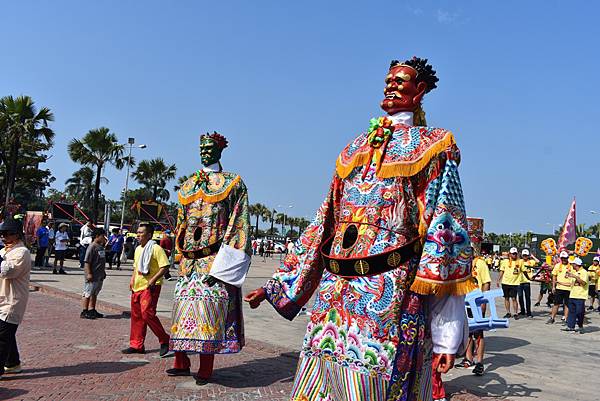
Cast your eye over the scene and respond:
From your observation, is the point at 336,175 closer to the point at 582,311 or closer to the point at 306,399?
the point at 306,399

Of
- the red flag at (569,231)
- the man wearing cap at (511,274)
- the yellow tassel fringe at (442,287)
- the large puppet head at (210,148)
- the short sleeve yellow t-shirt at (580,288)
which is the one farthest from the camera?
the red flag at (569,231)

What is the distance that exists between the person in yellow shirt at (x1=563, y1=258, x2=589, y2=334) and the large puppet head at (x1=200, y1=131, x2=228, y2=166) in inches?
390

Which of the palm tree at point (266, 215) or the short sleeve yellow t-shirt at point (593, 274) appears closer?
the short sleeve yellow t-shirt at point (593, 274)

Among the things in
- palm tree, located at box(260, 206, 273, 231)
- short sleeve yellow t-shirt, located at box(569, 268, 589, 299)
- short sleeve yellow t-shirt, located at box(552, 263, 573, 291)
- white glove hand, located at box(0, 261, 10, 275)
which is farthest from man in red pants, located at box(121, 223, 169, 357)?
palm tree, located at box(260, 206, 273, 231)

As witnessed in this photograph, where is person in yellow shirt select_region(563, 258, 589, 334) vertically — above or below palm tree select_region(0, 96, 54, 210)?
below

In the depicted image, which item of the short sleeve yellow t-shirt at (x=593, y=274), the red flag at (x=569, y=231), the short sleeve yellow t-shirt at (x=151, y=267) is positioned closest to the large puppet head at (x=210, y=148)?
the short sleeve yellow t-shirt at (x=151, y=267)

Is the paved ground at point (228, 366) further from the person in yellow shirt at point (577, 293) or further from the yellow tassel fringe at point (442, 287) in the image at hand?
the yellow tassel fringe at point (442, 287)

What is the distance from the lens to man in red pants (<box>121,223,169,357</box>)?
7.23 metres

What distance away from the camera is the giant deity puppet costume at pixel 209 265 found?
A: 5637 millimetres

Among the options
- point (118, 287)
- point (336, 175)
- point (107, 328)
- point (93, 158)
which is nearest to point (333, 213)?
point (336, 175)

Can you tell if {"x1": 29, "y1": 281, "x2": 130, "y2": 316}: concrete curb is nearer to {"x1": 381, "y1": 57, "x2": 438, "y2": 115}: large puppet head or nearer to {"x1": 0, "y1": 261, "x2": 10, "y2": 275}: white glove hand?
{"x1": 0, "y1": 261, "x2": 10, "y2": 275}: white glove hand

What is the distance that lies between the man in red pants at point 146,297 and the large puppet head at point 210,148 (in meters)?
1.91

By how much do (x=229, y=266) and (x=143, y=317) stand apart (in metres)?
2.19

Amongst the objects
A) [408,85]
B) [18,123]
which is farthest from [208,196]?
[18,123]
